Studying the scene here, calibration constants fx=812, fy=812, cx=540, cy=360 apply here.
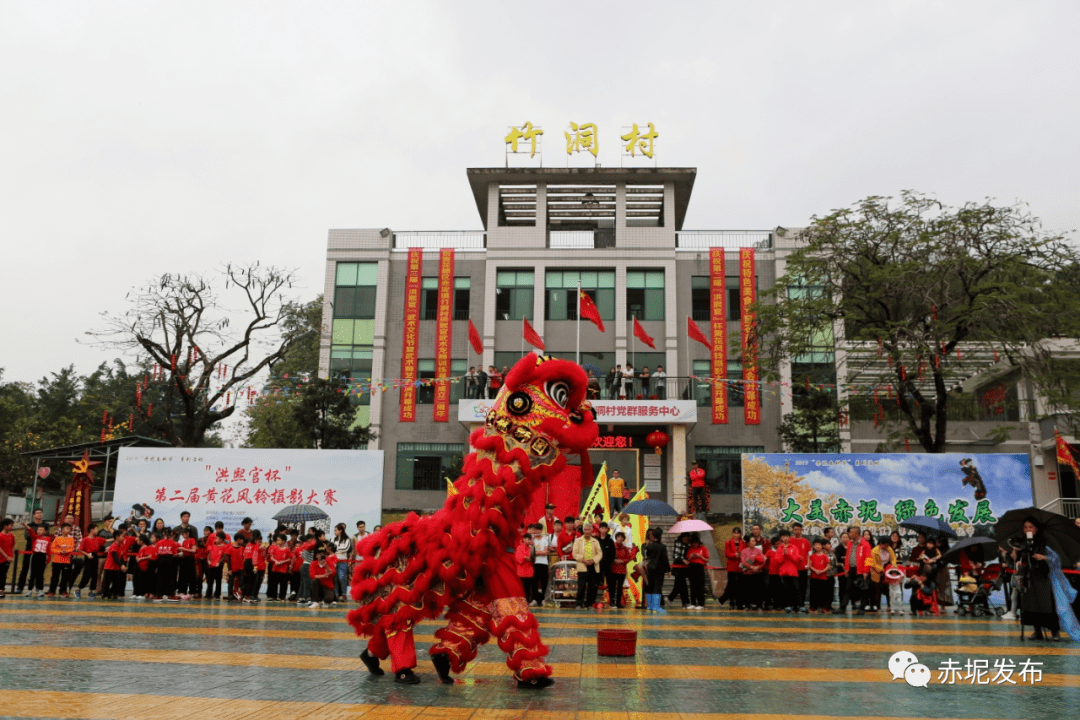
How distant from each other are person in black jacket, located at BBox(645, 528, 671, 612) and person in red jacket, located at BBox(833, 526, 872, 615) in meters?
3.03

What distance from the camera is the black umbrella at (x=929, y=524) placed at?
15.7 metres

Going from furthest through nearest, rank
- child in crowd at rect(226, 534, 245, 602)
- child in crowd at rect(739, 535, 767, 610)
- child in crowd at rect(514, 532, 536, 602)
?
child in crowd at rect(226, 534, 245, 602)
child in crowd at rect(739, 535, 767, 610)
child in crowd at rect(514, 532, 536, 602)

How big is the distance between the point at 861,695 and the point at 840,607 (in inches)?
355

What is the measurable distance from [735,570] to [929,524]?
4.39 meters

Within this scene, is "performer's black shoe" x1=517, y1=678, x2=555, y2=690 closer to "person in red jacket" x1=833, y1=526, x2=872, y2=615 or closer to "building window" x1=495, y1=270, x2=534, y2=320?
"person in red jacket" x1=833, y1=526, x2=872, y2=615

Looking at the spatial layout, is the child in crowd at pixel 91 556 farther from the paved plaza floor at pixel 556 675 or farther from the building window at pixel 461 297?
the building window at pixel 461 297

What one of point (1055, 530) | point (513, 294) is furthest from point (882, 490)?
point (513, 294)

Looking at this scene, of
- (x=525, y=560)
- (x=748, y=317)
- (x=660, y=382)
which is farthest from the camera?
(x=660, y=382)

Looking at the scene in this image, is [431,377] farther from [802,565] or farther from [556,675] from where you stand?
[556,675]

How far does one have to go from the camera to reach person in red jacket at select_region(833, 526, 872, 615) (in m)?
14.0

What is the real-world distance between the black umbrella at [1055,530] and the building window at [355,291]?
24.8 m

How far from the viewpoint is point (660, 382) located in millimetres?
27734

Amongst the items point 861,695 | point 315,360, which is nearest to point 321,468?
point 861,695

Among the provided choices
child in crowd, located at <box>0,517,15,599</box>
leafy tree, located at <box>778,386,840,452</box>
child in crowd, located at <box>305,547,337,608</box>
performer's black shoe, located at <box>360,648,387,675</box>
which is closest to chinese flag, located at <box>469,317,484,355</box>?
leafy tree, located at <box>778,386,840,452</box>
